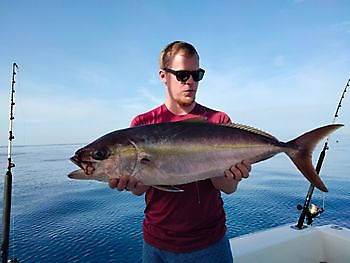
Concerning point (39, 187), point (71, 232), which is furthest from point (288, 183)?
point (39, 187)

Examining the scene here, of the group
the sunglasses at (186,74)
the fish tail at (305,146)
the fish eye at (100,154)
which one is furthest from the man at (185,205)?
the fish tail at (305,146)

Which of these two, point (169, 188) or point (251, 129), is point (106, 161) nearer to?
point (169, 188)

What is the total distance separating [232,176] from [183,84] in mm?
966

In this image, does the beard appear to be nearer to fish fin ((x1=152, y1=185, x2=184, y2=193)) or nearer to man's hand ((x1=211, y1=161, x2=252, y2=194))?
man's hand ((x1=211, y1=161, x2=252, y2=194))

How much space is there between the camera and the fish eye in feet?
7.90

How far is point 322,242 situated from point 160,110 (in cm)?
439

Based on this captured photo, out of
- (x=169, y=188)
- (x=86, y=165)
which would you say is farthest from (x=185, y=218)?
(x=86, y=165)

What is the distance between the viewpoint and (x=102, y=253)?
885 cm

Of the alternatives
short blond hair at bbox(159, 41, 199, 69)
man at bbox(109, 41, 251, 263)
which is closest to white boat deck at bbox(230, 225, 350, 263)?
man at bbox(109, 41, 251, 263)

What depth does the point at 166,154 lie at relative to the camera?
2.42m

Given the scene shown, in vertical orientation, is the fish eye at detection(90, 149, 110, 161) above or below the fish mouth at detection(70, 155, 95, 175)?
above

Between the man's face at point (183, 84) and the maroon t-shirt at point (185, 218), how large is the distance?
0.80 metres

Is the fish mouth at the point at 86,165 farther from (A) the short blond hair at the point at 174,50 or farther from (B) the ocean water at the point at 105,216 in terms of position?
(B) the ocean water at the point at 105,216

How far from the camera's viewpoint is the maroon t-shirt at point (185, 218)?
2406mm
